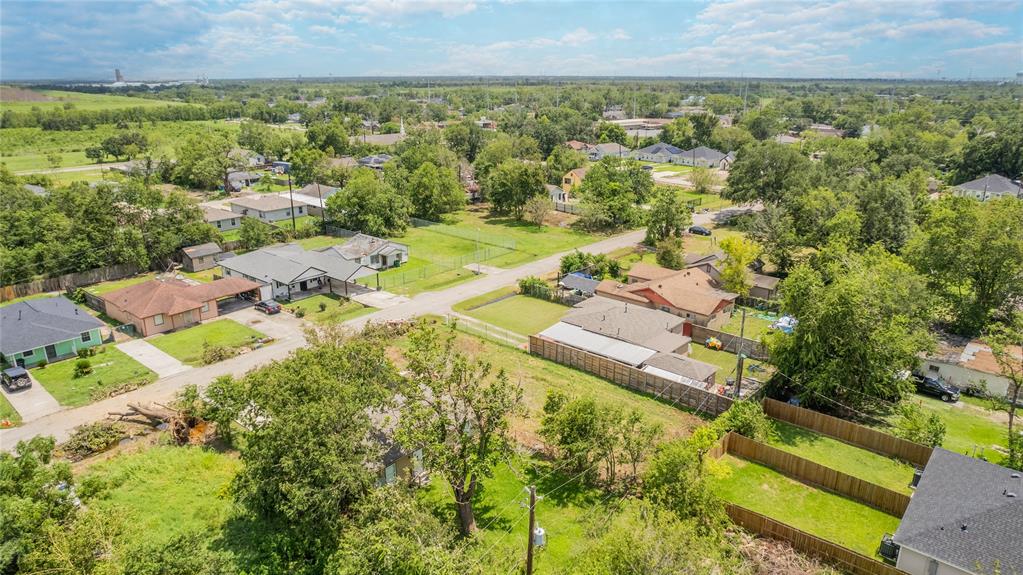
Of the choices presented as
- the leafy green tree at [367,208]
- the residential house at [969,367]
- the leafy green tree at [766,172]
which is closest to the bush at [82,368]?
the leafy green tree at [367,208]

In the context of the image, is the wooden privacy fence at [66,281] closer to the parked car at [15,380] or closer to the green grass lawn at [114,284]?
the green grass lawn at [114,284]

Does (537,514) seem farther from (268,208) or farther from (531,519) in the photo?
(268,208)

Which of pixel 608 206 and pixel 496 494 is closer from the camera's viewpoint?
pixel 496 494

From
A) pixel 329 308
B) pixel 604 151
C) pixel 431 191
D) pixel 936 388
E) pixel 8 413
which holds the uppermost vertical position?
pixel 604 151

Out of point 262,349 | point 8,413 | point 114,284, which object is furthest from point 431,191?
point 8,413

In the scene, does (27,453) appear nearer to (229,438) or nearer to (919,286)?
(229,438)

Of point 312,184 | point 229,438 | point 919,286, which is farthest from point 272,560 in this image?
point 312,184

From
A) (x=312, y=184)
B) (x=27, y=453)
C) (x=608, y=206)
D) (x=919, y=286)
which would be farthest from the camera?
(x=312, y=184)
